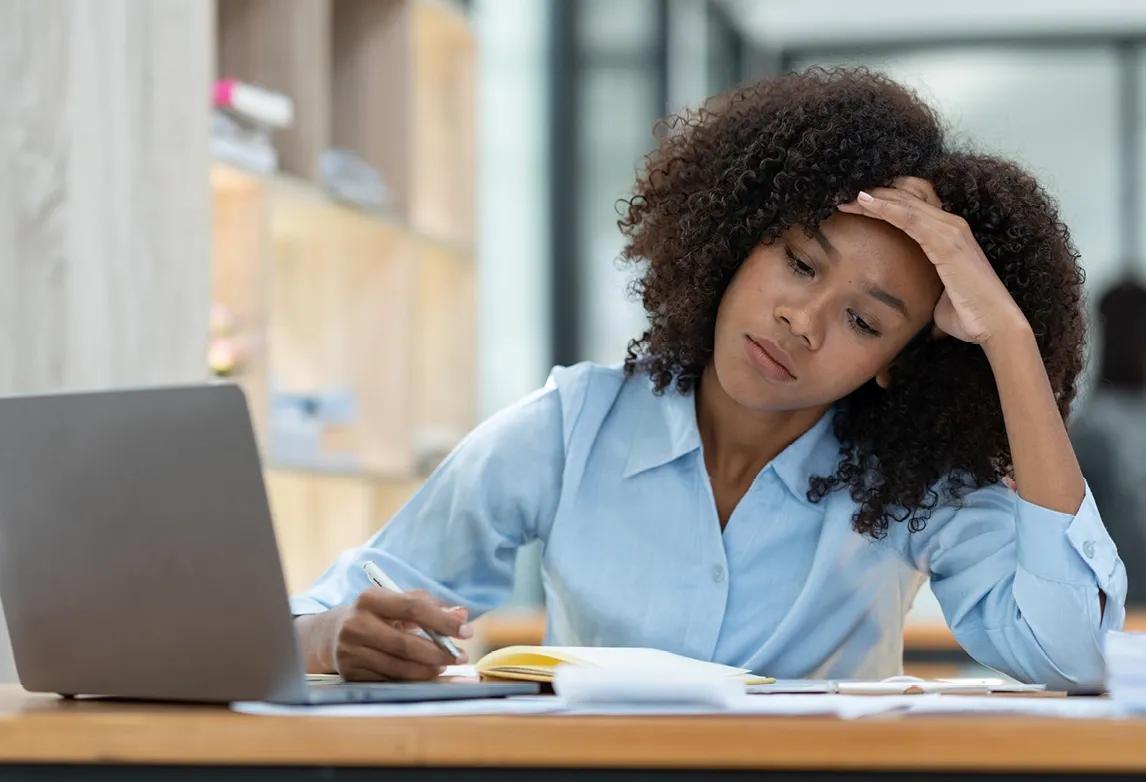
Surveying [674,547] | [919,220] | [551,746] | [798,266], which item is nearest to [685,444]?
[674,547]

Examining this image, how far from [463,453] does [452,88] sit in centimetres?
241

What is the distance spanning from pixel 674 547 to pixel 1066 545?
0.38 metres

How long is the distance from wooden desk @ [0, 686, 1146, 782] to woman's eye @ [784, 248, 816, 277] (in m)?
0.69

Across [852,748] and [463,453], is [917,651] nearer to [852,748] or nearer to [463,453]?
[463,453]

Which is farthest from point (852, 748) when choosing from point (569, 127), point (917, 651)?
point (569, 127)

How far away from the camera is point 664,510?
166 centimetres

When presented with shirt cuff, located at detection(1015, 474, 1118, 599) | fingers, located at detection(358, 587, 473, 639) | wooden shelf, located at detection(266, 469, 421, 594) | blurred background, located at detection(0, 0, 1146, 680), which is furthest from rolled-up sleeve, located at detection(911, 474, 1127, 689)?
wooden shelf, located at detection(266, 469, 421, 594)

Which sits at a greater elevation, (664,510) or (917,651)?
(664,510)

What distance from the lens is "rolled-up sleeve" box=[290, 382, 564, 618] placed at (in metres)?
1.66

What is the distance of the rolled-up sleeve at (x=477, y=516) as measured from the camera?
5.45 ft

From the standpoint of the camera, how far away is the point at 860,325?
5.10ft

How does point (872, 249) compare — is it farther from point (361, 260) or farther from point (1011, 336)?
point (361, 260)

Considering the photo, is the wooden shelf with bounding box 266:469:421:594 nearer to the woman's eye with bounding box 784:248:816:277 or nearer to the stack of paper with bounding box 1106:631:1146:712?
the woman's eye with bounding box 784:248:816:277

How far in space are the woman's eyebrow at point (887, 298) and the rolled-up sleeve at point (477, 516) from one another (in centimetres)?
36
